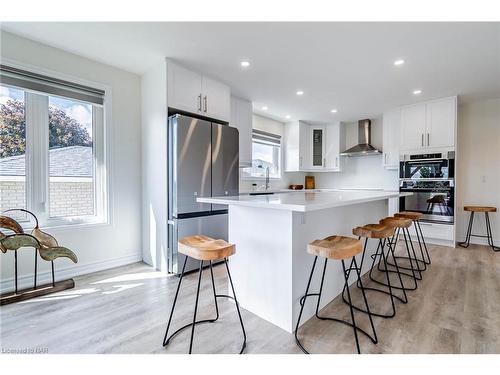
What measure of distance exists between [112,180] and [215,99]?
1.66 m

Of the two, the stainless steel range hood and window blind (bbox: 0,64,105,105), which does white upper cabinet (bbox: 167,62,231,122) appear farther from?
the stainless steel range hood

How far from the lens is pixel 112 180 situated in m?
3.03

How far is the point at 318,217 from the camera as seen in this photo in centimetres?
207

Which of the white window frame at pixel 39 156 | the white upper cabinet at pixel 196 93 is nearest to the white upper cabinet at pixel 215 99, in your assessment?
the white upper cabinet at pixel 196 93

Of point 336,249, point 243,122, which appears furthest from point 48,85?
point 336,249

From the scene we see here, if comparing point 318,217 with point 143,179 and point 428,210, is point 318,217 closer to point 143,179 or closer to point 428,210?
point 143,179

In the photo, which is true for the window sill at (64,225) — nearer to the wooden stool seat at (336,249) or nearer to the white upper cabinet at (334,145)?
the wooden stool seat at (336,249)

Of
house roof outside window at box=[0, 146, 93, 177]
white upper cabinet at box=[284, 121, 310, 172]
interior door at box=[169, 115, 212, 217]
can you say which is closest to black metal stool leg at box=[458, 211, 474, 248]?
white upper cabinet at box=[284, 121, 310, 172]

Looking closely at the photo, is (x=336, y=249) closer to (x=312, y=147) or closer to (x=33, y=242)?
(x=33, y=242)

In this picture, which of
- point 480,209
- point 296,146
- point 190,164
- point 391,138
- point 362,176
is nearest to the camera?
point 190,164

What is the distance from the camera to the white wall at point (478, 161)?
4.09m

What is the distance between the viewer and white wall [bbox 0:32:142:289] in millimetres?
2480

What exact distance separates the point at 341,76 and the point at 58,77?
128 inches
